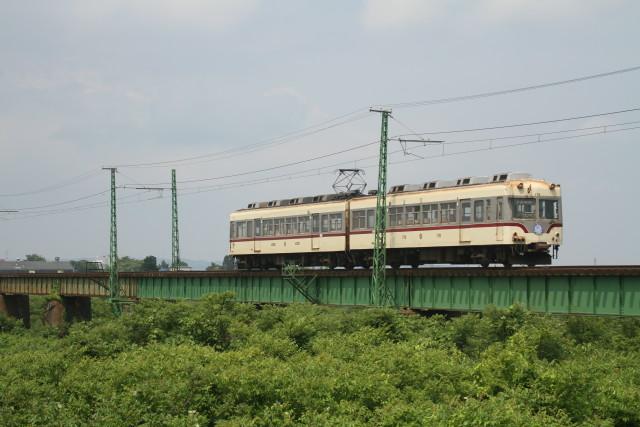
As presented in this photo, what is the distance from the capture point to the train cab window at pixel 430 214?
47.2 meters

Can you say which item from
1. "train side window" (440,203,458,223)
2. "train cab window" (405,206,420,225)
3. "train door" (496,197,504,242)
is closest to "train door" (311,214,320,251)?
"train cab window" (405,206,420,225)

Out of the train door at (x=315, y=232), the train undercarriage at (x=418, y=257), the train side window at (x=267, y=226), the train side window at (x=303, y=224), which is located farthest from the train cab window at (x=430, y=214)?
the train side window at (x=267, y=226)

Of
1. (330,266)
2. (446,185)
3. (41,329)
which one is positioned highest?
(446,185)

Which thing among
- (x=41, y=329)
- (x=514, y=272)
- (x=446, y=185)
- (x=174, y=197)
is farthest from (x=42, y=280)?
(x=514, y=272)

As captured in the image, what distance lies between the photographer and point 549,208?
44406mm

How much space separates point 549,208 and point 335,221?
15081 millimetres

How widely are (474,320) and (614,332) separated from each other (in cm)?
1217

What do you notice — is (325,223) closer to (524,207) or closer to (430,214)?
(430,214)

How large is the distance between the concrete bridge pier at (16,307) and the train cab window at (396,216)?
197 ft

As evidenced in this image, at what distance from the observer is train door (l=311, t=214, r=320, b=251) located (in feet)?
186

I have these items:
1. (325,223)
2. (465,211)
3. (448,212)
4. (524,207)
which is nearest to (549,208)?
(524,207)

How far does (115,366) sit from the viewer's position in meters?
34.5

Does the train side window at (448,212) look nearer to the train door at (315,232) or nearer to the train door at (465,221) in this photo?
the train door at (465,221)

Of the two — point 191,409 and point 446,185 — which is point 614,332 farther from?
point 191,409
